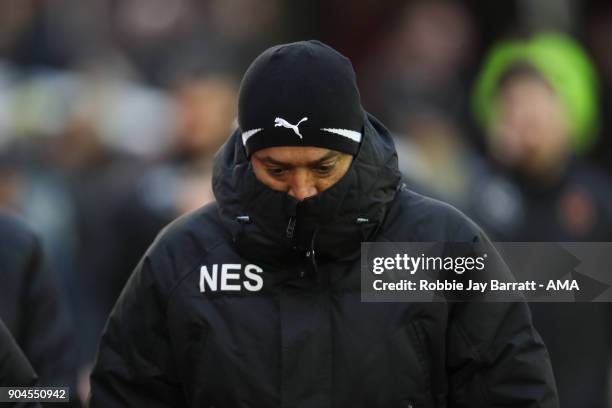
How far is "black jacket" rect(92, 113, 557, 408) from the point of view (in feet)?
16.3

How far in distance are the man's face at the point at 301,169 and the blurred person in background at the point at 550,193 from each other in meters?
3.33

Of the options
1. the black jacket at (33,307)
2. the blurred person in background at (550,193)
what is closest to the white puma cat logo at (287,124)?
the black jacket at (33,307)

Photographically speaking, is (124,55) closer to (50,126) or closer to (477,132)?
(50,126)

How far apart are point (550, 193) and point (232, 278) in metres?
4.00

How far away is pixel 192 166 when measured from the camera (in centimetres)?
934

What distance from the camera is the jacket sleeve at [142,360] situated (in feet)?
16.9

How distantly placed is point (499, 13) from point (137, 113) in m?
2.57

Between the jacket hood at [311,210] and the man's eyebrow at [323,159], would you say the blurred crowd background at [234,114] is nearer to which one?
the jacket hood at [311,210]

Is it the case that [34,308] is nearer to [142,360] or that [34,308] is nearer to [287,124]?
[142,360]

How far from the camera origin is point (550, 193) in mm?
8812

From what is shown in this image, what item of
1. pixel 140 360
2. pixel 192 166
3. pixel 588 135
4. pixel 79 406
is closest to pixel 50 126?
pixel 192 166

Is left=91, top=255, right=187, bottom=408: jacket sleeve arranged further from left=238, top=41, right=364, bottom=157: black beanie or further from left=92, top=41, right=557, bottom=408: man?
left=238, top=41, right=364, bottom=157: black beanie

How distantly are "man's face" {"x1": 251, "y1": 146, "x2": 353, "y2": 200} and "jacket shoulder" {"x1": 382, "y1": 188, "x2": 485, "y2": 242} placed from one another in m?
0.26

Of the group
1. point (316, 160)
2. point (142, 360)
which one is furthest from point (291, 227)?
point (142, 360)
